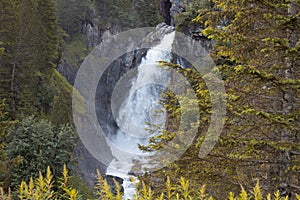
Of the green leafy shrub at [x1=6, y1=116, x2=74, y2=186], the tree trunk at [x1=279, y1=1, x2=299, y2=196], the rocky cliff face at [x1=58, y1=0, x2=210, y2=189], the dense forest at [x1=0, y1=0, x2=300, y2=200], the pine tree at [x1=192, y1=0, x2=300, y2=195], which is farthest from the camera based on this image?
the rocky cliff face at [x1=58, y1=0, x2=210, y2=189]

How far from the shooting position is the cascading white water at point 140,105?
103 ft

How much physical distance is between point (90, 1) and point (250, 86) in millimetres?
44245

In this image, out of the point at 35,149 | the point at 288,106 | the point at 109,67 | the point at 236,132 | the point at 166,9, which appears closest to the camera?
the point at 288,106

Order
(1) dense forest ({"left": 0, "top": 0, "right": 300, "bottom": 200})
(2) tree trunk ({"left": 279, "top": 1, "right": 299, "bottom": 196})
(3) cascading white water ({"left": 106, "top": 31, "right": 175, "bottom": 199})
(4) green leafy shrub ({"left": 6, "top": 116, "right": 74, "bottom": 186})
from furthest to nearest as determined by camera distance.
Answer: (3) cascading white water ({"left": 106, "top": 31, "right": 175, "bottom": 199}), (4) green leafy shrub ({"left": 6, "top": 116, "right": 74, "bottom": 186}), (2) tree trunk ({"left": 279, "top": 1, "right": 299, "bottom": 196}), (1) dense forest ({"left": 0, "top": 0, "right": 300, "bottom": 200})

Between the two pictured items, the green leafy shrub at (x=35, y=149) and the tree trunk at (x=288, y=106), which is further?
the green leafy shrub at (x=35, y=149)

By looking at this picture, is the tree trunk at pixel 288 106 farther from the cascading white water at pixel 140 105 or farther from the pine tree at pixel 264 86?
the cascading white water at pixel 140 105

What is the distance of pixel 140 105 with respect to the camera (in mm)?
32000

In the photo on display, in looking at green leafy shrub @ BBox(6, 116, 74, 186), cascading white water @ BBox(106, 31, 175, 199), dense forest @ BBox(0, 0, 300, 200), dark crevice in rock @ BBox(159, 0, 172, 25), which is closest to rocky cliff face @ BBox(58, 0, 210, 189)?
dark crevice in rock @ BBox(159, 0, 172, 25)

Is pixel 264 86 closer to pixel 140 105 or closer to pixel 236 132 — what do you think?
pixel 236 132

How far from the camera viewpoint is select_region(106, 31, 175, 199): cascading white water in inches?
1231

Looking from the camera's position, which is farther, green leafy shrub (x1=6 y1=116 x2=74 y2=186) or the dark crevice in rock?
the dark crevice in rock

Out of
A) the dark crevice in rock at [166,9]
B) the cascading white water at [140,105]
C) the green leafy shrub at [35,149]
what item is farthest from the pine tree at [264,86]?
the dark crevice in rock at [166,9]

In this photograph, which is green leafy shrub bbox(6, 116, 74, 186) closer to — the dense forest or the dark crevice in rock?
the dense forest

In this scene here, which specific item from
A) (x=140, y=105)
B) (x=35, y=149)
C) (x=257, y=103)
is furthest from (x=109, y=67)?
(x=257, y=103)
